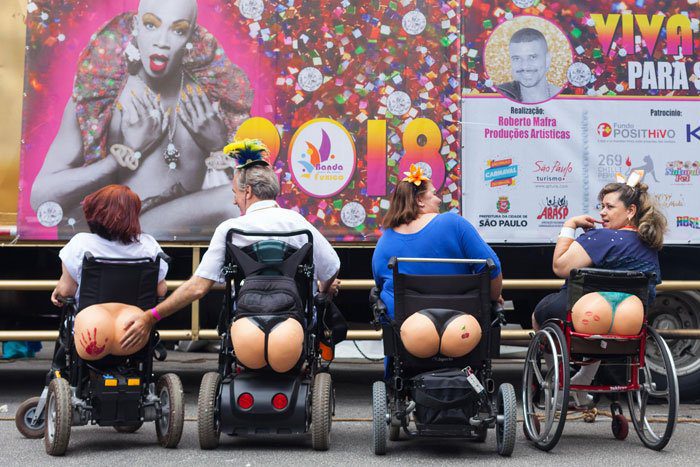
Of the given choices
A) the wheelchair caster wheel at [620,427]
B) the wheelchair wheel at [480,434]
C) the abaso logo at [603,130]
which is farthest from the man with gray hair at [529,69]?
the wheelchair wheel at [480,434]

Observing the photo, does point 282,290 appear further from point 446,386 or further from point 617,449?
point 617,449

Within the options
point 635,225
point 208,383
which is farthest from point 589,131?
point 208,383

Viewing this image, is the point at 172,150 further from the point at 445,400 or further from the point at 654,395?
the point at 654,395

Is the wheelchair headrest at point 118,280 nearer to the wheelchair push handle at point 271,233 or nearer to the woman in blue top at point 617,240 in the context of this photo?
the wheelchair push handle at point 271,233

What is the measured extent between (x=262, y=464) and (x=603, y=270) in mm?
2202

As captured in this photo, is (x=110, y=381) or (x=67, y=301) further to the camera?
(x=67, y=301)

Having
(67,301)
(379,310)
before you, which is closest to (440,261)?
(379,310)

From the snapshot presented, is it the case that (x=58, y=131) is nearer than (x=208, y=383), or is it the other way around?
(x=208, y=383)

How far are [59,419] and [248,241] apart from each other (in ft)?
4.55

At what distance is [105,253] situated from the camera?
574 centimetres

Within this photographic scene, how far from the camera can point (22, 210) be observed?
738 cm

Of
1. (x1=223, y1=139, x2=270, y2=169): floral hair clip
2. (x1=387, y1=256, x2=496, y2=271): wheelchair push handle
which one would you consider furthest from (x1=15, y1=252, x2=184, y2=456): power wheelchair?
(x1=387, y1=256, x2=496, y2=271): wheelchair push handle

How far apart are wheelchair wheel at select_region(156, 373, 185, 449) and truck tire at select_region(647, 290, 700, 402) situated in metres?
4.04

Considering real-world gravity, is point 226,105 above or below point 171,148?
above
